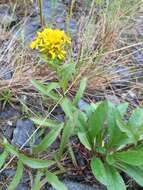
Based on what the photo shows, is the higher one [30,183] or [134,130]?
[134,130]

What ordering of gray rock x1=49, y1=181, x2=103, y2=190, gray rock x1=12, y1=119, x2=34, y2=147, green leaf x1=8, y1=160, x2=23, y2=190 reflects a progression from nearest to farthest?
green leaf x1=8, y1=160, x2=23, y2=190 → gray rock x1=49, y1=181, x2=103, y2=190 → gray rock x1=12, y1=119, x2=34, y2=147

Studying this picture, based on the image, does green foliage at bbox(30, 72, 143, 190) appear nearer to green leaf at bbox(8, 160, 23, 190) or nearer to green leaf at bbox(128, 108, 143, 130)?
green leaf at bbox(128, 108, 143, 130)

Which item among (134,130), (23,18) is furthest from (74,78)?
(23,18)

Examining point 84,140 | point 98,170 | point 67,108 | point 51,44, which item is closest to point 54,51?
point 51,44

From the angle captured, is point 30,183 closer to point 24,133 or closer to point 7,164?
point 7,164

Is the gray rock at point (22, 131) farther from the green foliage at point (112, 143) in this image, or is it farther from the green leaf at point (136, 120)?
the green leaf at point (136, 120)

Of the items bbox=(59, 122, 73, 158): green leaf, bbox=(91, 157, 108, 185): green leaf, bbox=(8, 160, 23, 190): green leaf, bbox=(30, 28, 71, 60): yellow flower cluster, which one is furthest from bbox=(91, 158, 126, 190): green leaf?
bbox=(30, 28, 71, 60): yellow flower cluster
